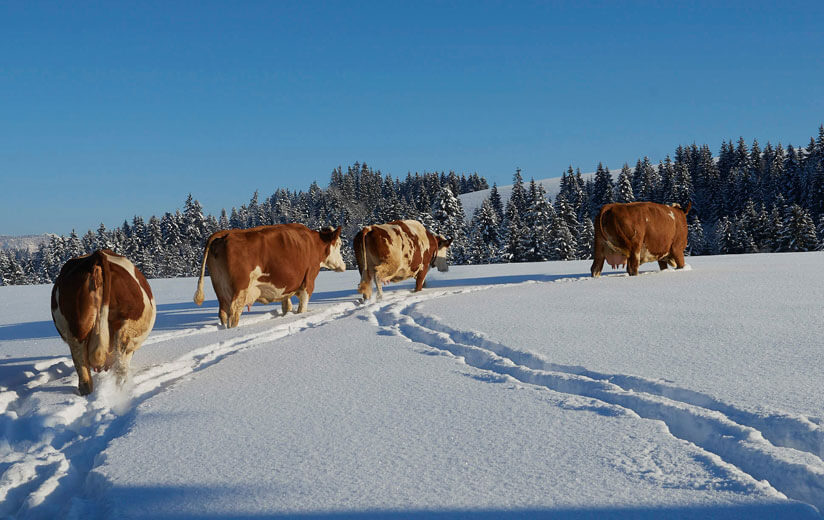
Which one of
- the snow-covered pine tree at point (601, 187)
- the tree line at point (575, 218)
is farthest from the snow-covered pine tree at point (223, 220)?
the snow-covered pine tree at point (601, 187)

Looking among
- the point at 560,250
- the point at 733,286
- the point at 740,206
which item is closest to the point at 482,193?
the point at 740,206

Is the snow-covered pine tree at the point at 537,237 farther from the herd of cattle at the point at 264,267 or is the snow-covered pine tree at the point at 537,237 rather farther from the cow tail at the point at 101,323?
the cow tail at the point at 101,323

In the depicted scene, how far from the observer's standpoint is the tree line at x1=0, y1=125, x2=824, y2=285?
174 feet

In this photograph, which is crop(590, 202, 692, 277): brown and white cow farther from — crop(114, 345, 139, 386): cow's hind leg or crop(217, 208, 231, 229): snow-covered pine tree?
crop(217, 208, 231, 229): snow-covered pine tree

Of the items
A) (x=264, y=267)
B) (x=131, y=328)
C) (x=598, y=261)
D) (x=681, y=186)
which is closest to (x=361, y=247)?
(x=264, y=267)

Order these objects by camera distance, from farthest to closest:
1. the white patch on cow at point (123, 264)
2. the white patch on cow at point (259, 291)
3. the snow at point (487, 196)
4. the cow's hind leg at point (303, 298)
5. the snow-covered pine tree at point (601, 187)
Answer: the snow at point (487, 196) → the snow-covered pine tree at point (601, 187) → the cow's hind leg at point (303, 298) → the white patch on cow at point (259, 291) → the white patch on cow at point (123, 264)

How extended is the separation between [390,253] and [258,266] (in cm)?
301

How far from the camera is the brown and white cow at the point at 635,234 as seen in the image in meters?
11.0

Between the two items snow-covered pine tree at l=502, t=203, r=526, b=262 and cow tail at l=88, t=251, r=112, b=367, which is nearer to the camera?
cow tail at l=88, t=251, r=112, b=367

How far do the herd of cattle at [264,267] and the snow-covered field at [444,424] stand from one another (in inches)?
14.6

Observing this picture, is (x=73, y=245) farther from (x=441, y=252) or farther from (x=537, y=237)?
(x=441, y=252)

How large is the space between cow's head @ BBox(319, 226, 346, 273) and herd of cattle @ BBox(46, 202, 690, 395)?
0.7 inches

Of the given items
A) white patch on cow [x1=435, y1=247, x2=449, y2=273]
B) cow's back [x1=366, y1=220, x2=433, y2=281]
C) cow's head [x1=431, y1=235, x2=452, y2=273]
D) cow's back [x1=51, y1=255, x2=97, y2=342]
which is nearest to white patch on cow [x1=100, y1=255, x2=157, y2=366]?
cow's back [x1=51, y1=255, x2=97, y2=342]

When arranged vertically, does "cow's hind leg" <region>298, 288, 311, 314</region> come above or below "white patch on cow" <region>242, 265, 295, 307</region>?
below
